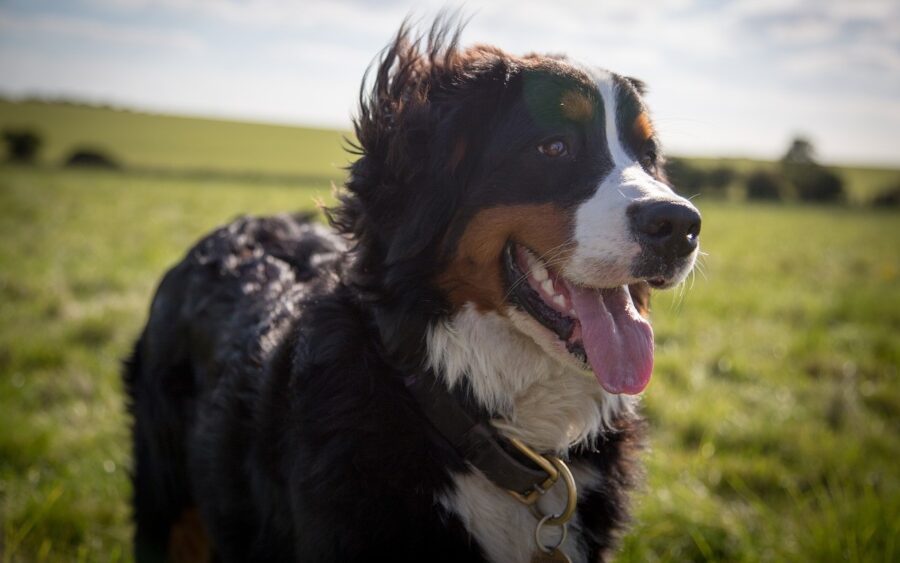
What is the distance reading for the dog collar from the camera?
85.0 inches

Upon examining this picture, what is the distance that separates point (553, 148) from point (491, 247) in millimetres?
431

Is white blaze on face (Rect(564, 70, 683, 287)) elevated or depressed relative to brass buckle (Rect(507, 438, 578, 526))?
elevated

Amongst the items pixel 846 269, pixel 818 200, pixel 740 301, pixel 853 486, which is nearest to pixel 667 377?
pixel 853 486

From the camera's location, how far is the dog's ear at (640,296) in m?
2.57

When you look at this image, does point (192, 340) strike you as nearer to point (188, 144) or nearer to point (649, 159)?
point (649, 159)

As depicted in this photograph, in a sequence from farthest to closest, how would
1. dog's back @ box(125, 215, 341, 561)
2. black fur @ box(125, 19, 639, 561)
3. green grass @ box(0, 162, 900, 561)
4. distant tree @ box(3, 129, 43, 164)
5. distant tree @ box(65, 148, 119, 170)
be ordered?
distant tree @ box(3, 129, 43, 164) < distant tree @ box(65, 148, 119, 170) < green grass @ box(0, 162, 900, 561) < dog's back @ box(125, 215, 341, 561) < black fur @ box(125, 19, 639, 561)

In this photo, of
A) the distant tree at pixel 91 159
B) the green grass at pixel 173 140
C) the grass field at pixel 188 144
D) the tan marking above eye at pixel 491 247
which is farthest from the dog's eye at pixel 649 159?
the distant tree at pixel 91 159

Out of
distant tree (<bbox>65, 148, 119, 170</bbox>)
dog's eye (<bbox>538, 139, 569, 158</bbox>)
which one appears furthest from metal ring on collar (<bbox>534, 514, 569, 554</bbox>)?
distant tree (<bbox>65, 148, 119, 170</bbox>)

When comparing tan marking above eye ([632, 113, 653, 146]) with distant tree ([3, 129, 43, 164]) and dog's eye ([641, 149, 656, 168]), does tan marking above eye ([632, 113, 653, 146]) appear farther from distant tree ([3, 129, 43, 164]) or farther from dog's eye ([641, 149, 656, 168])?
distant tree ([3, 129, 43, 164])

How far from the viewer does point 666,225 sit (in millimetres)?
2127

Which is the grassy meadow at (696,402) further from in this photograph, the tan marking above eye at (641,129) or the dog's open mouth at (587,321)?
the tan marking above eye at (641,129)

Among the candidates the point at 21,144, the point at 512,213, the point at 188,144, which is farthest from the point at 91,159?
the point at 512,213

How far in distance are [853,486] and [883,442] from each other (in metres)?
0.76

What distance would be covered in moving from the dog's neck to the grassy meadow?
53 cm
